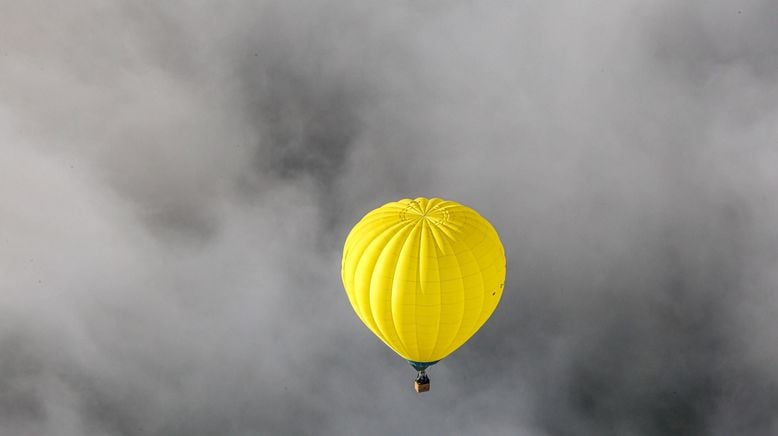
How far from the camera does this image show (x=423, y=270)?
6675 centimetres

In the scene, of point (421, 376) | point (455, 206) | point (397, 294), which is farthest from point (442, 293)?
point (421, 376)

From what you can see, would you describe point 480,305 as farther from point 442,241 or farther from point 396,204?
point 396,204

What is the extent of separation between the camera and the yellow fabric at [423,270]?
66.9m

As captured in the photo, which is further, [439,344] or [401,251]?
[439,344]

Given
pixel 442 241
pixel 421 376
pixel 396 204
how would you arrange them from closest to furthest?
1. pixel 442 241
2. pixel 396 204
3. pixel 421 376

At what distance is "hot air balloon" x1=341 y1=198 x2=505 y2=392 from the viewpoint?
66938 mm

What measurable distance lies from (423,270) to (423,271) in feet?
0.31

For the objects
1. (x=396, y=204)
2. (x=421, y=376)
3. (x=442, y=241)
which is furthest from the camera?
(x=421, y=376)

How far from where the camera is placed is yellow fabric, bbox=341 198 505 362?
Result: 6694 centimetres

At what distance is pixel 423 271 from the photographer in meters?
66.8

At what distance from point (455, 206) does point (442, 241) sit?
519 centimetres

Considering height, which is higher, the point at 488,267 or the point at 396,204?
the point at 396,204

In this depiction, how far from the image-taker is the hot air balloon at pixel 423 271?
6694 cm

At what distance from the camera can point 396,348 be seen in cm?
7394
